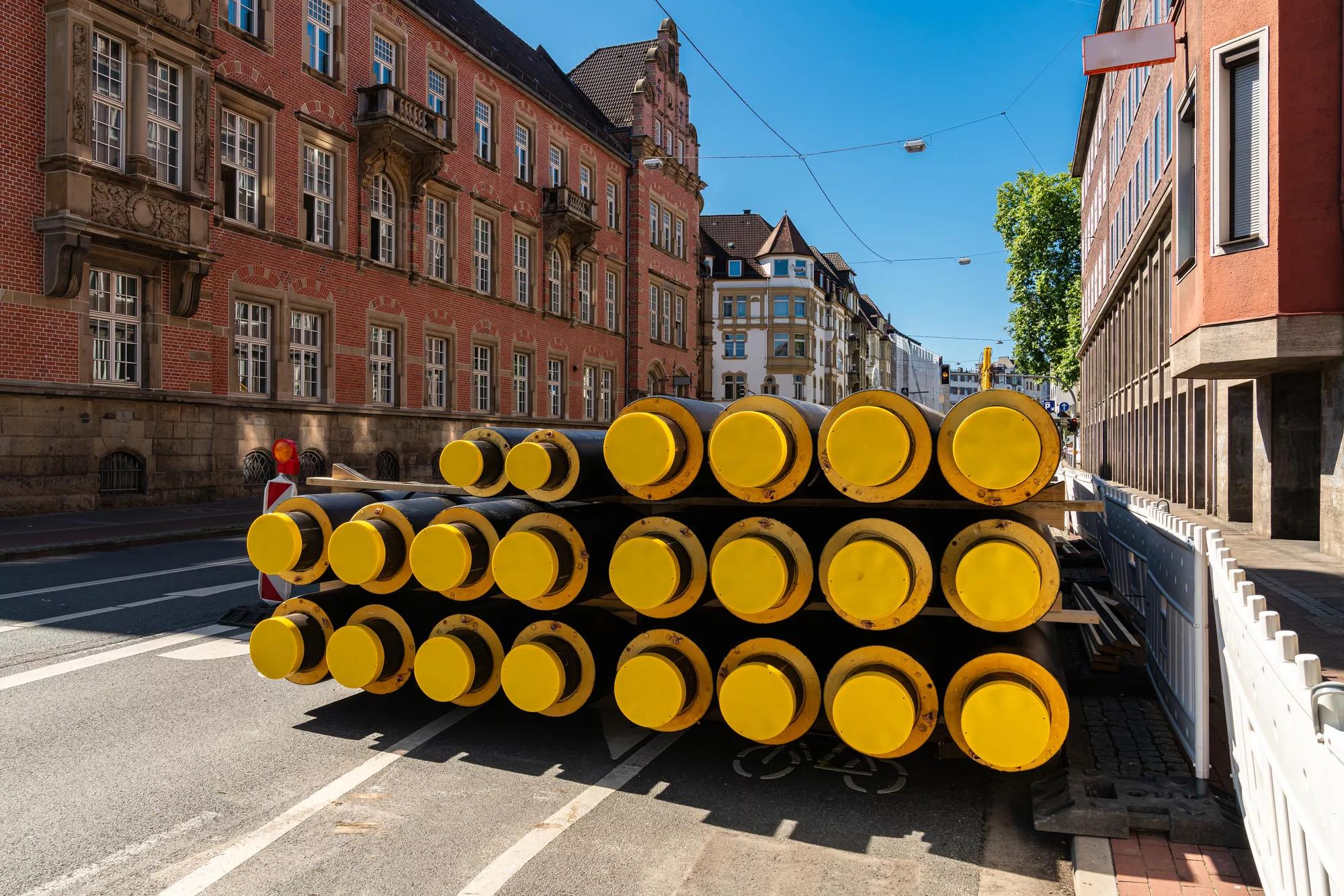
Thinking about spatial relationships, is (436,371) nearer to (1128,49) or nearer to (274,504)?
(1128,49)

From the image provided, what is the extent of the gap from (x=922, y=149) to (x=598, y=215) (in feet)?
64.0

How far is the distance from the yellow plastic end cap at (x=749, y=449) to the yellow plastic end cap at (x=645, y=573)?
48 centimetres

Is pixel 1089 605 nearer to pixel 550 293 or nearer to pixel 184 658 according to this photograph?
pixel 184 658

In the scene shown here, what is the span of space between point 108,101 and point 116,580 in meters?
11.8

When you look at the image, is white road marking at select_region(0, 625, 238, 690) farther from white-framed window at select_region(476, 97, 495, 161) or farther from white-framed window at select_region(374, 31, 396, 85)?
white-framed window at select_region(476, 97, 495, 161)

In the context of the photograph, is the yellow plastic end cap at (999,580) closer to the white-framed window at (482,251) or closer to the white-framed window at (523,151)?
the white-framed window at (482,251)

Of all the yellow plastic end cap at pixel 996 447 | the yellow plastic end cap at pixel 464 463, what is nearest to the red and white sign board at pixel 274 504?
the yellow plastic end cap at pixel 464 463

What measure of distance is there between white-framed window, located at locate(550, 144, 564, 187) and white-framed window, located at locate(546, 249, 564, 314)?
2.81 meters

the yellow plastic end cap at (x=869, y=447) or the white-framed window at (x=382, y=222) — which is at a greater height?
the white-framed window at (x=382, y=222)

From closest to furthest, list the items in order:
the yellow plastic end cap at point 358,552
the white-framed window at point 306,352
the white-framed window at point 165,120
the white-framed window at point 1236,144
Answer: the yellow plastic end cap at point 358,552 < the white-framed window at point 1236,144 < the white-framed window at point 165,120 < the white-framed window at point 306,352

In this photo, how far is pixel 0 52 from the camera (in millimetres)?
16391

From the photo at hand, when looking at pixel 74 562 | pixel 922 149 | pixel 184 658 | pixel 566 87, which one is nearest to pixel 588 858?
pixel 184 658

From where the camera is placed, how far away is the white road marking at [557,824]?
3.56 metres

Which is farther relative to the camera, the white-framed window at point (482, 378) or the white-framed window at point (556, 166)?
the white-framed window at point (556, 166)
